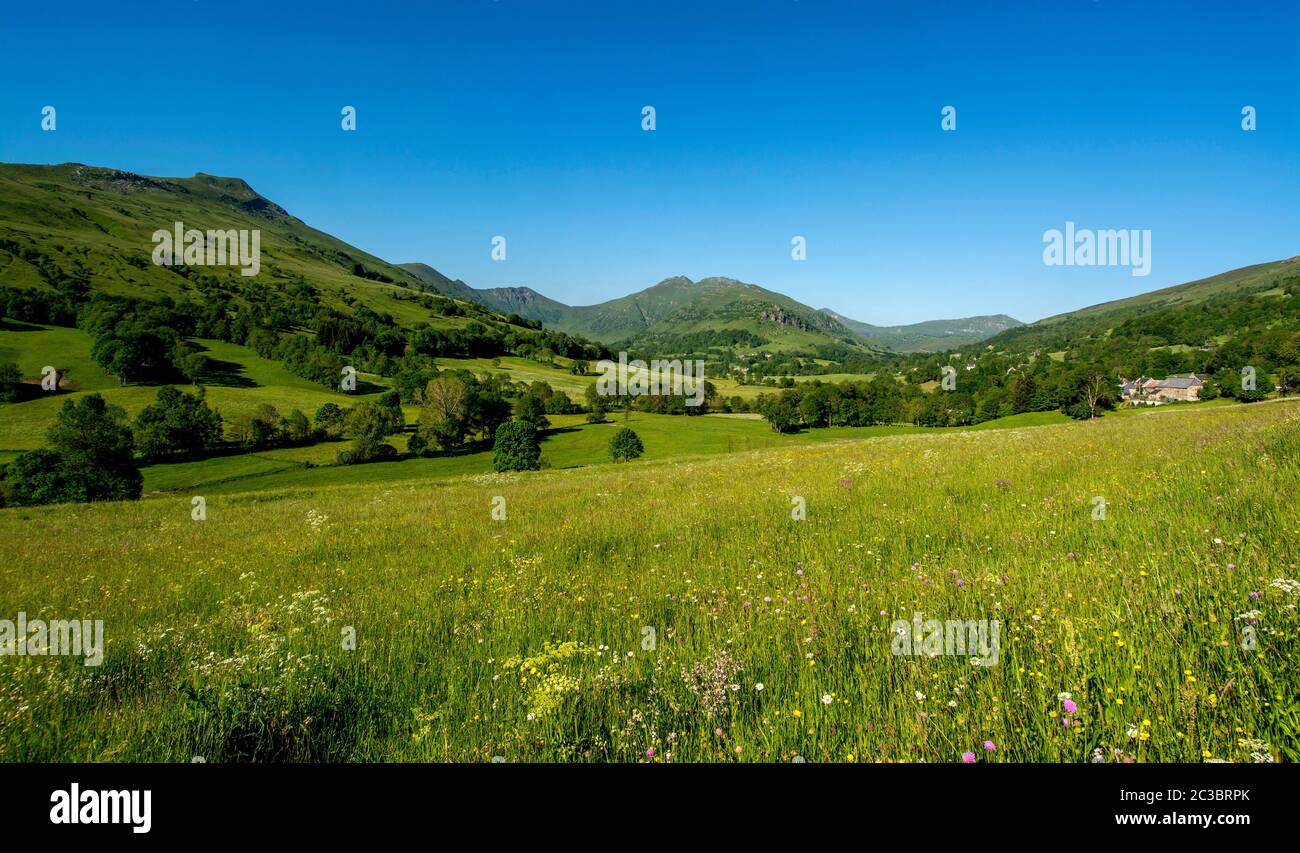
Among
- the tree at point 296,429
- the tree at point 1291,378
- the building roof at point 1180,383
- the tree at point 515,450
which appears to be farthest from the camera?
the building roof at point 1180,383

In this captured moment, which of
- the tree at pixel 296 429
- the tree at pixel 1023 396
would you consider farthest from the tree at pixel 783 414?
the tree at pixel 296 429

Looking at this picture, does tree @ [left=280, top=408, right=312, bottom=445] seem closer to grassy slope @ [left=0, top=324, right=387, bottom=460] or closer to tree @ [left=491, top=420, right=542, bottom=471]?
grassy slope @ [left=0, top=324, right=387, bottom=460]

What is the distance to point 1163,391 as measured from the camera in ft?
442

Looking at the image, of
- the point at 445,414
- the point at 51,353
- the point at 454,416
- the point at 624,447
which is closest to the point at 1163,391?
the point at 624,447

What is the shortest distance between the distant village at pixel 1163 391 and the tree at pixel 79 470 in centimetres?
19423

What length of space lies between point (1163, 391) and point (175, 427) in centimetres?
22465

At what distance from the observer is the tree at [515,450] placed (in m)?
69.2

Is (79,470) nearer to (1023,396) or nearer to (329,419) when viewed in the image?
(329,419)

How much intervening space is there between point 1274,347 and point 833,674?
19057 cm

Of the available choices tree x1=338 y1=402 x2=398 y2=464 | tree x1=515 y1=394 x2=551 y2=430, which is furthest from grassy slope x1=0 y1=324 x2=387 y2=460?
tree x1=515 y1=394 x2=551 y2=430

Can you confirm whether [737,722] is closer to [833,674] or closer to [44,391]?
[833,674]

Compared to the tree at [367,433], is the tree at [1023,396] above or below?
above

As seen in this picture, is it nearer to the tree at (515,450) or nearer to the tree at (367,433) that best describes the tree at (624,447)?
the tree at (515,450)

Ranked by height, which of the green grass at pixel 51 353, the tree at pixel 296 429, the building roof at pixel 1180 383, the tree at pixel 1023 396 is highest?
the green grass at pixel 51 353
